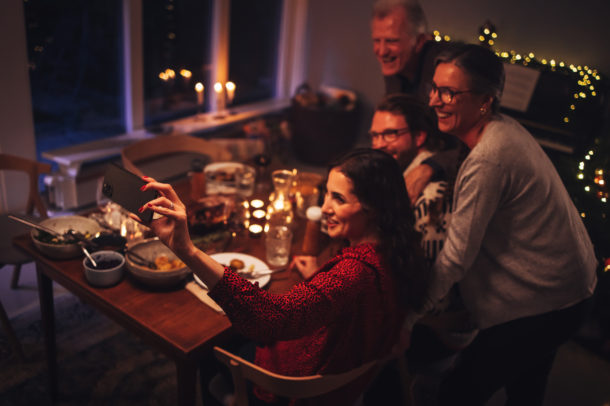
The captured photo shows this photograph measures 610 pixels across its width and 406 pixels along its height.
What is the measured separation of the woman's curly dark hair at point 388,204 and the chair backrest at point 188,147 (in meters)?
1.57

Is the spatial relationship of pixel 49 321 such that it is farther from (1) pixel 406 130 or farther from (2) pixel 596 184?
(2) pixel 596 184

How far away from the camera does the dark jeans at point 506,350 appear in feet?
4.96

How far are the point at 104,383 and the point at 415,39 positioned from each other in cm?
218

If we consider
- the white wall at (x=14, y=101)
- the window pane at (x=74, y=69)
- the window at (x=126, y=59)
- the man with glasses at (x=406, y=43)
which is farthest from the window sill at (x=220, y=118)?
the man with glasses at (x=406, y=43)

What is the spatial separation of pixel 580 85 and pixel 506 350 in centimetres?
219

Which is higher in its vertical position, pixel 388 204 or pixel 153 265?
pixel 388 204

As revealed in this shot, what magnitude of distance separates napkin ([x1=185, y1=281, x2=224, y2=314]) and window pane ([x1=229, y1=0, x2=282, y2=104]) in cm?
305

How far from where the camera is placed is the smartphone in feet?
3.04

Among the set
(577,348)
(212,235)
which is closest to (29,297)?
(212,235)

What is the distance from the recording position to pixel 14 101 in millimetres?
2518

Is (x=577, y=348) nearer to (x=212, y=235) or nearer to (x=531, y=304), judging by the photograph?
(x=531, y=304)

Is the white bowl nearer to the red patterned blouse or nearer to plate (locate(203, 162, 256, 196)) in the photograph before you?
the red patterned blouse

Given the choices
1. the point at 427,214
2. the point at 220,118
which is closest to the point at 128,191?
the point at 427,214

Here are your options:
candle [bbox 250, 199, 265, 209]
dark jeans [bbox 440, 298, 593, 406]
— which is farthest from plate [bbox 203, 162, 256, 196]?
dark jeans [bbox 440, 298, 593, 406]
